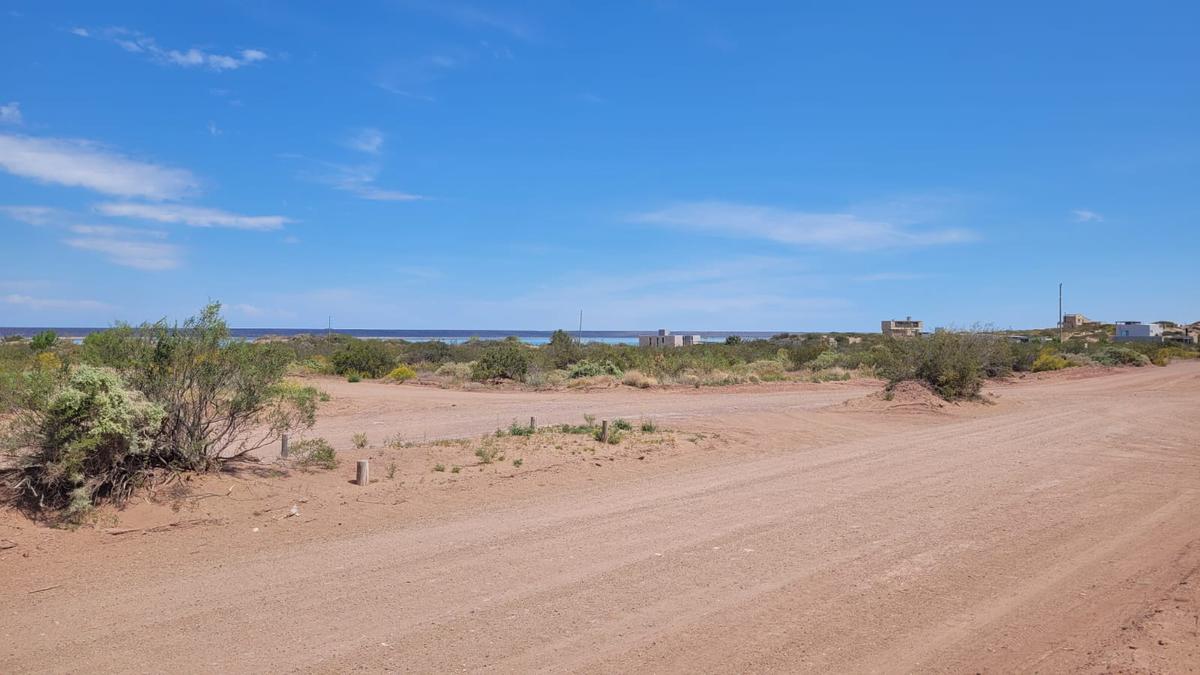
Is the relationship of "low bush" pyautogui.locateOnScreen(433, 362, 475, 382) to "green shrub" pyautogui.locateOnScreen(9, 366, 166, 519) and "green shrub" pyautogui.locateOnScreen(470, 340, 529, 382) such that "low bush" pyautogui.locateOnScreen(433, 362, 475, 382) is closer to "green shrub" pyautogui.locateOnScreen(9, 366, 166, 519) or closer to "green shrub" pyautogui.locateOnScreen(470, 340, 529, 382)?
"green shrub" pyautogui.locateOnScreen(470, 340, 529, 382)

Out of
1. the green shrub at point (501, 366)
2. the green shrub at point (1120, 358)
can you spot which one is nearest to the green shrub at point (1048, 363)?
the green shrub at point (1120, 358)

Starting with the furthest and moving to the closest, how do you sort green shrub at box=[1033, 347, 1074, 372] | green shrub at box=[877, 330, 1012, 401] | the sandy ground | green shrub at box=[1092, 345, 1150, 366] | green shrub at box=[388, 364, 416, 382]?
green shrub at box=[1092, 345, 1150, 366] < green shrub at box=[1033, 347, 1074, 372] < green shrub at box=[388, 364, 416, 382] < green shrub at box=[877, 330, 1012, 401] < the sandy ground

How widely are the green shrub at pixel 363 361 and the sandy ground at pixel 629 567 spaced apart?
27.9m

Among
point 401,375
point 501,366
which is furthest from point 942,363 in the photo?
point 401,375

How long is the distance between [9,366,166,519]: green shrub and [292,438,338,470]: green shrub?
2.80 meters

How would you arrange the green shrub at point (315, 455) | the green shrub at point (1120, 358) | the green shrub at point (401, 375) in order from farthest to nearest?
the green shrub at point (1120, 358) < the green shrub at point (401, 375) < the green shrub at point (315, 455)

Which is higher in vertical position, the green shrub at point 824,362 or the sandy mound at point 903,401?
the green shrub at point 824,362

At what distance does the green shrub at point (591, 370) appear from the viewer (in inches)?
1576

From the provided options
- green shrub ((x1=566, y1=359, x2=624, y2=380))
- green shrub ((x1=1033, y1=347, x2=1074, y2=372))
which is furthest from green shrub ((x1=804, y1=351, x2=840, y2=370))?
green shrub ((x1=566, y1=359, x2=624, y2=380))

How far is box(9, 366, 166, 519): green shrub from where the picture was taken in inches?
381

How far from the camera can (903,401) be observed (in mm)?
25391

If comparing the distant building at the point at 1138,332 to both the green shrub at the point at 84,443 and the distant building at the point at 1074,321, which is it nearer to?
the distant building at the point at 1074,321

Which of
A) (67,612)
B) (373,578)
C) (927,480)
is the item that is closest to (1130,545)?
(927,480)

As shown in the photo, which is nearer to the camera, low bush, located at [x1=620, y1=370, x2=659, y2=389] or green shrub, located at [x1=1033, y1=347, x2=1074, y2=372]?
low bush, located at [x1=620, y1=370, x2=659, y2=389]
